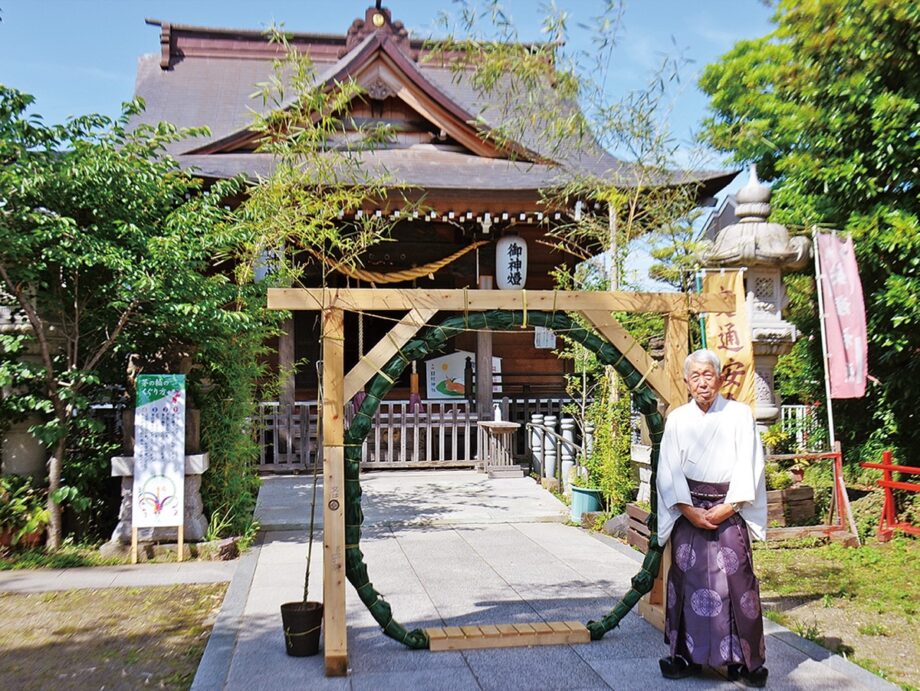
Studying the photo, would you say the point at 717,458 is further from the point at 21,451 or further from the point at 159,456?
the point at 21,451

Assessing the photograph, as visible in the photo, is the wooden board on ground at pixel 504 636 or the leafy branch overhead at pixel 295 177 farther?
the leafy branch overhead at pixel 295 177

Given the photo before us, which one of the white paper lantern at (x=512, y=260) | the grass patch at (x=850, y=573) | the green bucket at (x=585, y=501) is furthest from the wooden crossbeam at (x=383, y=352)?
the white paper lantern at (x=512, y=260)

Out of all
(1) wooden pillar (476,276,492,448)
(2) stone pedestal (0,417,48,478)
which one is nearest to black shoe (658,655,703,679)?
(2) stone pedestal (0,417,48,478)

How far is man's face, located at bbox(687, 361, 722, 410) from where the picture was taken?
419 centimetres

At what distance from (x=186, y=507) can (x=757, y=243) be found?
5.97m

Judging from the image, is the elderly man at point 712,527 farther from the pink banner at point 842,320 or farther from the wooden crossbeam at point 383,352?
the pink banner at point 842,320

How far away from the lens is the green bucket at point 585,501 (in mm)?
8641

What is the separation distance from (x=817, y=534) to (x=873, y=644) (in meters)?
2.59

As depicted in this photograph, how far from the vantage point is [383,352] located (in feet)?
15.0

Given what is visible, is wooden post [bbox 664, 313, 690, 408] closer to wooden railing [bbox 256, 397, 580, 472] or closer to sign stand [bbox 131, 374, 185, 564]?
sign stand [bbox 131, 374, 185, 564]

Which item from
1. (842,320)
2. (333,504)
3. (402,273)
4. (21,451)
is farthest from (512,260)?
(333,504)

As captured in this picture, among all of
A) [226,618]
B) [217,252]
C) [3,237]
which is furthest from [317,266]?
[226,618]

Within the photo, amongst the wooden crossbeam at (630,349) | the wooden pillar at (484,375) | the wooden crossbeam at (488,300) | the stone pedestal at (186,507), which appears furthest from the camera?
the wooden pillar at (484,375)

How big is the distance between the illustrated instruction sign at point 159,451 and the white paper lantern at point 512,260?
20.7 feet
